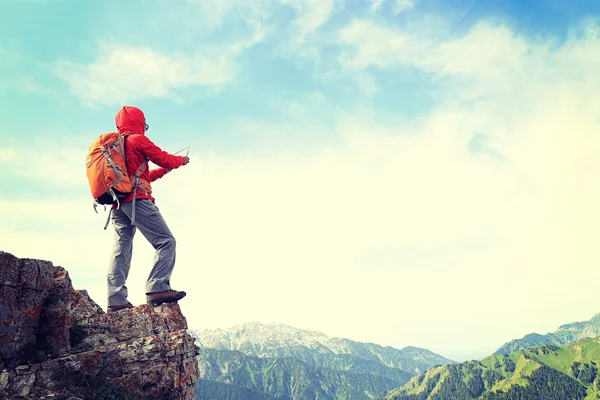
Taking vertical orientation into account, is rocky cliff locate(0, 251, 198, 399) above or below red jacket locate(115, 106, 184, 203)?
below

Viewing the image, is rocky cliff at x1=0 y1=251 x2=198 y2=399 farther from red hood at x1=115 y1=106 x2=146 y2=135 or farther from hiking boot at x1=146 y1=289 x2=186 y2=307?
red hood at x1=115 y1=106 x2=146 y2=135

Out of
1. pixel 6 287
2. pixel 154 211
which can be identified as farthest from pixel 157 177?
pixel 6 287

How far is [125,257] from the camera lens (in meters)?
9.87

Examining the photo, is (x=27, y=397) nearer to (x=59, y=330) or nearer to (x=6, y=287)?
(x=59, y=330)

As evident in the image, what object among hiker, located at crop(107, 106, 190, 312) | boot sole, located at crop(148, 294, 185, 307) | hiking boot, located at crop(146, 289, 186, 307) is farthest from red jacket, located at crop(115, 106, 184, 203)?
boot sole, located at crop(148, 294, 185, 307)

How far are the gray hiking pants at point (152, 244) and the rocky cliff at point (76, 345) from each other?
602mm

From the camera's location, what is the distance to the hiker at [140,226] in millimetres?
9406

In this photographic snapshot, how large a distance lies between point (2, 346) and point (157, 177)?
17.1 ft

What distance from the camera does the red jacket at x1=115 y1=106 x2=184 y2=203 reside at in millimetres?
9359

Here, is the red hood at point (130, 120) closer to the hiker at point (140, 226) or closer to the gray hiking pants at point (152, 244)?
the hiker at point (140, 226)

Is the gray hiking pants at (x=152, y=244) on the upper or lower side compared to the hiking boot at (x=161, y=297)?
upper

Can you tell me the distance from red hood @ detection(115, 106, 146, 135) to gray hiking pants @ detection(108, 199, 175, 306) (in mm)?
1913

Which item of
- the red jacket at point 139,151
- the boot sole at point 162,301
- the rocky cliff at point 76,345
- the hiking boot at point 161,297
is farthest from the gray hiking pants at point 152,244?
the rocky cliff at point 76,345

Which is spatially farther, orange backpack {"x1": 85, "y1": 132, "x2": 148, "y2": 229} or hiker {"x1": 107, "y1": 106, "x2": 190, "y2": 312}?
hiker {"x1": 107, "y1": 106, "x2": 190, "y2": 312}
